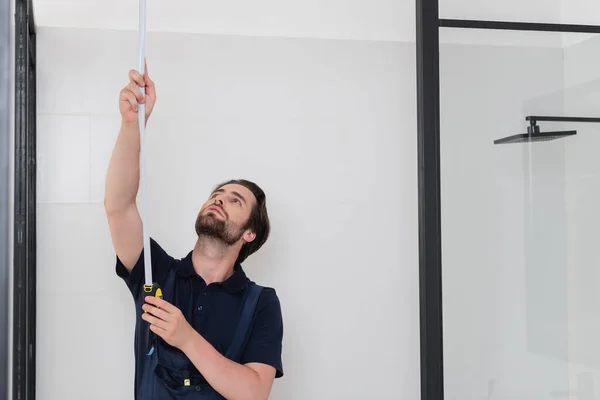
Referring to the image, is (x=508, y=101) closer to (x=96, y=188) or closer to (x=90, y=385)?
(x=96, y=188)

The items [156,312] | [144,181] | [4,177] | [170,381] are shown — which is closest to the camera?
[4,177]

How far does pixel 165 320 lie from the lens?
58.6 inches

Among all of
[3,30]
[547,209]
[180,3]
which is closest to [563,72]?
[547,209]

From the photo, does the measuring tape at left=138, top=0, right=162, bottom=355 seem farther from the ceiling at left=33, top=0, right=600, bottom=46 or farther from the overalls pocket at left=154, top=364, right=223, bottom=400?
the ceiling at left=33, top=0, right=600, bottom=46

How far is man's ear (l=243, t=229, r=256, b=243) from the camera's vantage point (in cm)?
183

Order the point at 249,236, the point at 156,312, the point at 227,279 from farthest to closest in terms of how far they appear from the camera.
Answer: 1. the point at 249,236
2. the point at 227,279
3. the point at 156,312

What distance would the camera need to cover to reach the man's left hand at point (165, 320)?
58.3 inches

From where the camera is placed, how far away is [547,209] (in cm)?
191

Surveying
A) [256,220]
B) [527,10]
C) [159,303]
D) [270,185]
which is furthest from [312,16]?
[159,303]

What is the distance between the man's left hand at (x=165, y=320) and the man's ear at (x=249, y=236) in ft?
1.22

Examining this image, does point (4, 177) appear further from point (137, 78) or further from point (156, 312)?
point (156, 312)

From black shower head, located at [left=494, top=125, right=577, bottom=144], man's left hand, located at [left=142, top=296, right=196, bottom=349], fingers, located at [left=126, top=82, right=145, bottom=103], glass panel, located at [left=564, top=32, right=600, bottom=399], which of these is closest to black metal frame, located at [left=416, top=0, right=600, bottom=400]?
black shower head, located at [left=494, top=125, right=577, bottom=144]

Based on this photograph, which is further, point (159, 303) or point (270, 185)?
point (270, 185)

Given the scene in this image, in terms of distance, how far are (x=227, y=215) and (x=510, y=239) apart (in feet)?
2.37
